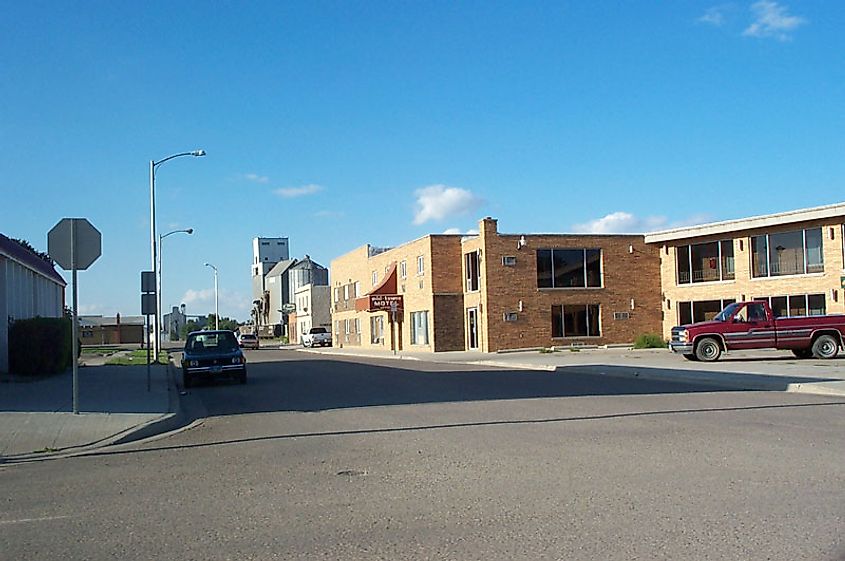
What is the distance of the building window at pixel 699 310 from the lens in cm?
4241

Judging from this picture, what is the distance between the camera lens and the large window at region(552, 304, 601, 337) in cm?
4497

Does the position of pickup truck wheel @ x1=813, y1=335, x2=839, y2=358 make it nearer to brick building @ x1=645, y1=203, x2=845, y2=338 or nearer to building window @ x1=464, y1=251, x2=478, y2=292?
brick building @ x1=645, y1=203, x2=845, y2=338

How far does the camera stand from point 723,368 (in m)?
26.1

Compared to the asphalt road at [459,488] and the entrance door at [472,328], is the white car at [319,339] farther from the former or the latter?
the asphalt road at [459,488]

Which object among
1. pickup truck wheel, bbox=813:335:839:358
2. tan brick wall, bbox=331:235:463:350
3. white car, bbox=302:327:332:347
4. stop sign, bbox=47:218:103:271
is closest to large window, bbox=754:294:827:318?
pickup truck wheel, bbox=813:335:839:358

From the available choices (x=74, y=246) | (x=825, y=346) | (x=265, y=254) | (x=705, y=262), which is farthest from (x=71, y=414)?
(x=265, y=254)

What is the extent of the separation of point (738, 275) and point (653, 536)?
1440 inches

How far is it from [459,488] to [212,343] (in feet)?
60.2

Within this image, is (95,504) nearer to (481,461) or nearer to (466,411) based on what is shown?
(481,461)

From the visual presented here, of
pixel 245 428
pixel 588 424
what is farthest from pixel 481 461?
pixel 245 428

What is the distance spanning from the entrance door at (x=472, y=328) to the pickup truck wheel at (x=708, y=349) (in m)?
16.5

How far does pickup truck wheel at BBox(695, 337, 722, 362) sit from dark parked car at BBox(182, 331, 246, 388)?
15.2 meters

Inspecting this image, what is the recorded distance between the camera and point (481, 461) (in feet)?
34.0

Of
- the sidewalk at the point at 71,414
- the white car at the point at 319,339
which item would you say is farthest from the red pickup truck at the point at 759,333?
the white car at the point at 319,339
